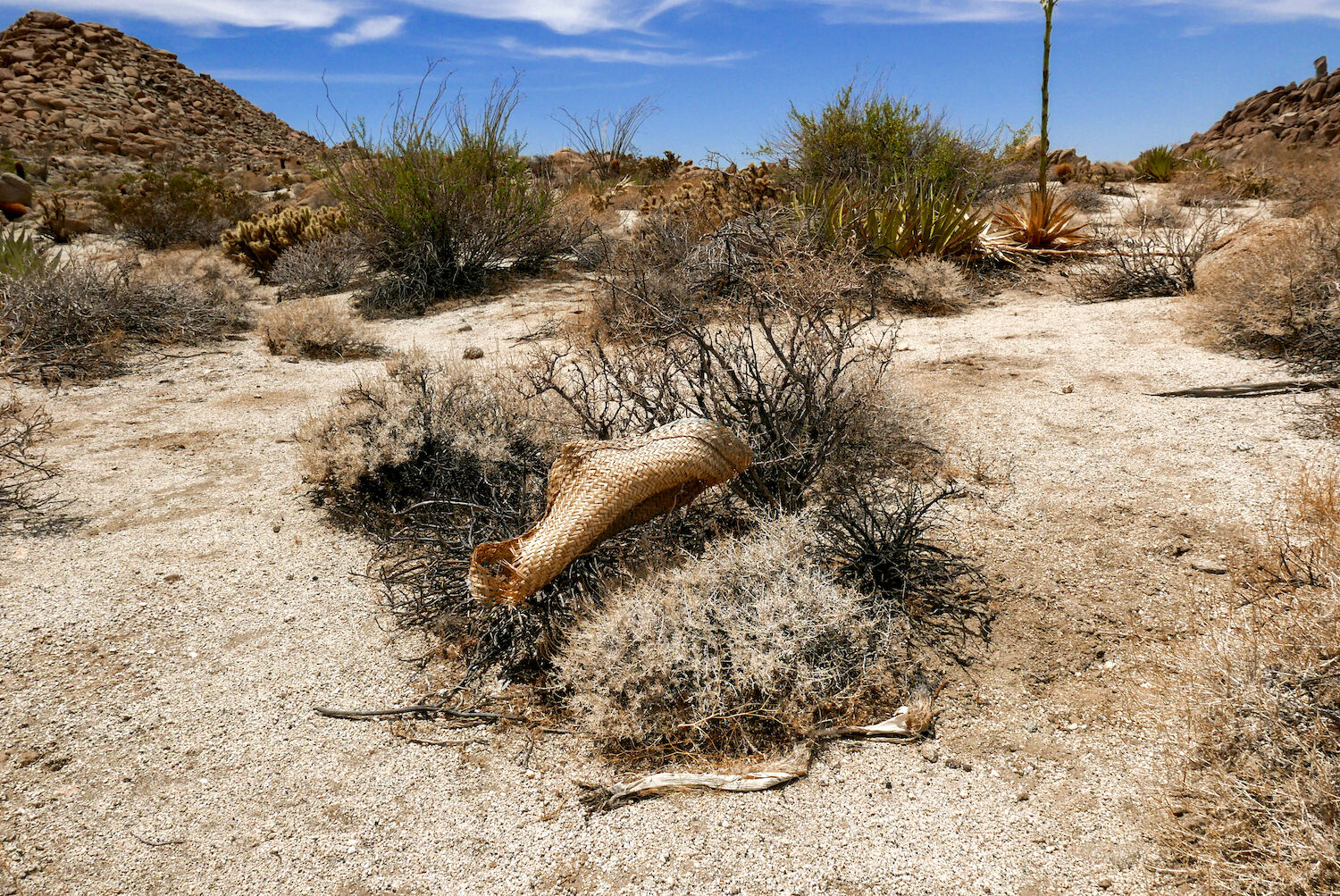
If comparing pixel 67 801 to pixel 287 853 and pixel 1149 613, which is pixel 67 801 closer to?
pixel 287 853

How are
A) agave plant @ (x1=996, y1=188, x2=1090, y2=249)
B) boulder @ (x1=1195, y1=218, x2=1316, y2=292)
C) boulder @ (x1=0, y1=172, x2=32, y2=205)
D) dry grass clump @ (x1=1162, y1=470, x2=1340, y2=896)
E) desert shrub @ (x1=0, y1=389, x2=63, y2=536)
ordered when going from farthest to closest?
boulder @ (x1=0, y1=172, x2=32, y2=205) < agave plant @ (x1=996, y1=188, x2=1090, y2=249) < boulder @ (x1=1195, y1=218, x2=1316, y2=292) < desert shrub @ (x1=0, y1=389, x2=63, y2=536) < dry grass clump @ (x1=1162, y1=470, x2=1340, y2=896)

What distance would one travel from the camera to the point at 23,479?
15.8 feet

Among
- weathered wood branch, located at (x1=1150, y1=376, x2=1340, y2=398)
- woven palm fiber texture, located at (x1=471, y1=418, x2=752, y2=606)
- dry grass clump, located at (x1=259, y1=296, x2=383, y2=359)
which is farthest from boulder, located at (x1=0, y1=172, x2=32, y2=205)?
weathered wood branch, located at (x1=1150, y1=376, x2=1340, y2=398)

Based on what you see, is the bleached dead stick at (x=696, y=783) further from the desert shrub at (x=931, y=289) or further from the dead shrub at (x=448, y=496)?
the desert shrub at (x=931, y=289)

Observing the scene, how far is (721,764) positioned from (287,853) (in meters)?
1.29

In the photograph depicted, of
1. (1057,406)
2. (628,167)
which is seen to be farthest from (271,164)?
(1057,406)

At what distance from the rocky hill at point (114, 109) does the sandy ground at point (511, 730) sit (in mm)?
32205

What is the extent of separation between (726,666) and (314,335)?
21.8 ft

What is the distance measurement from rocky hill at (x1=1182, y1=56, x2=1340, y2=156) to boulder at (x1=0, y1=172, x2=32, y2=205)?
34945 mm

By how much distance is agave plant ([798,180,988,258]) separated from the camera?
335 inches

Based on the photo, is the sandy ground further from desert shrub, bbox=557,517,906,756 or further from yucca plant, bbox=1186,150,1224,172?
yucca plant, bbox=1186,150,1224,172

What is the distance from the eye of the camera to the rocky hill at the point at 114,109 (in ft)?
112

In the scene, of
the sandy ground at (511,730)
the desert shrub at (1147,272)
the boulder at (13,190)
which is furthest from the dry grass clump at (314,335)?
the boulder at (13,190)

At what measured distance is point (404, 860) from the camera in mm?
2250
